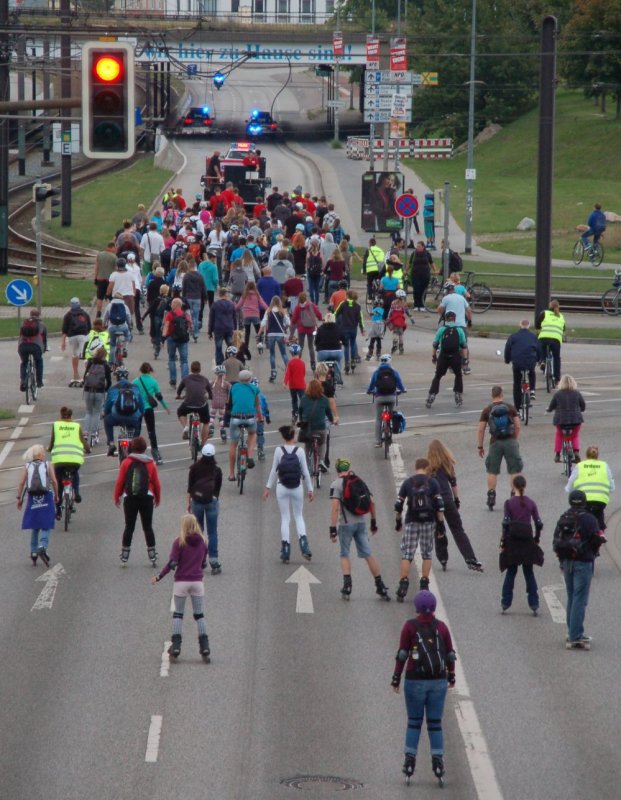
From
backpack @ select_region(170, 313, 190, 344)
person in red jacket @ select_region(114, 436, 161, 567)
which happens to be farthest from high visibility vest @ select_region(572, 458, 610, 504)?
backpack @ select_region(170, 313, 190, 344)

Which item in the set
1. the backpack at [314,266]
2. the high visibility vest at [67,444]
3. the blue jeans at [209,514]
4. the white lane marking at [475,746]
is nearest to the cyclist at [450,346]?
the high visibility vest at [67,444]

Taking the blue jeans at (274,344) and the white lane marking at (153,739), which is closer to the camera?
the white lane marking at (153,739)

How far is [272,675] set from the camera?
579 inches

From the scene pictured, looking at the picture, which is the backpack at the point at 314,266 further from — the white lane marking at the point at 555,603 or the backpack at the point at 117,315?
the white lane marking at the point at 555,603

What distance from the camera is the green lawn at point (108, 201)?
5181 centimetres

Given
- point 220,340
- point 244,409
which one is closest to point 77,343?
point 220,340

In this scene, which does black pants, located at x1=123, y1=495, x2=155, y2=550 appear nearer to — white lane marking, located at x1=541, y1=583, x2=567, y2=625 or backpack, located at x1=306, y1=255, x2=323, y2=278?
white lane marking, located at x1=541, y1=583, x2=567, y2=625

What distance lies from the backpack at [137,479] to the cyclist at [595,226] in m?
30.2

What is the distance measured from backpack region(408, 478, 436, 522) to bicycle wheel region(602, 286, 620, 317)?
77.6 ft

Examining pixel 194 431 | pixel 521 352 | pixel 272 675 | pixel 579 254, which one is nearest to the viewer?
pixel 272 675

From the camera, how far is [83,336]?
28.8 meters

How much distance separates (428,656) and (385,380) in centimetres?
1177

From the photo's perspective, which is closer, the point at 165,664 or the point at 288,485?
the point at 165,664

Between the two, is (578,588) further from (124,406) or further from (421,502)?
(124,406)
